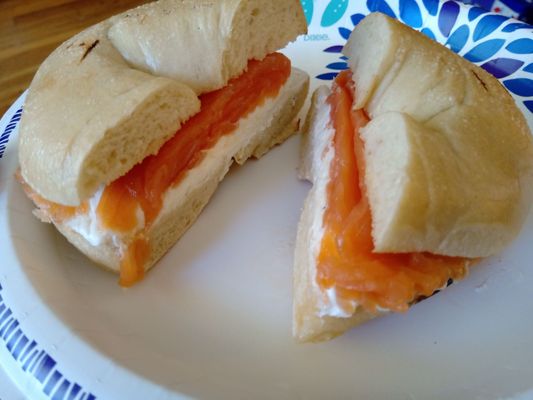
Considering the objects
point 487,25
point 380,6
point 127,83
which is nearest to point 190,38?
point 127,83

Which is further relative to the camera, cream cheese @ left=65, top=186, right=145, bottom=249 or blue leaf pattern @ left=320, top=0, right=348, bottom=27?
blue leaf pattern @ left=320, top=0, right=348, bottom=27

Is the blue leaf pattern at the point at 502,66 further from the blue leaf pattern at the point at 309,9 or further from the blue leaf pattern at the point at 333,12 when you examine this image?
the blue leaf pattern at the point at 309,9

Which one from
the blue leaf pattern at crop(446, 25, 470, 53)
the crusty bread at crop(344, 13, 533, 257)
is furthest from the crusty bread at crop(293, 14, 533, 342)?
the blue leaf pattern at crop(446, 25, 470, 53)

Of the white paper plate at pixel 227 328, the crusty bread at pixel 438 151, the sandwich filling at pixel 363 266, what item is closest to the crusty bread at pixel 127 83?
the white paper plate at pixel 227 328

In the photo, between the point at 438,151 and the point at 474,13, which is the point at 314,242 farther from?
the point at 474,13

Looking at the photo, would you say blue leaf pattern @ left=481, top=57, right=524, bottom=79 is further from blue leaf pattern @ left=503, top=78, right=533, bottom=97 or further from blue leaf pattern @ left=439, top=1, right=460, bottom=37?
blue leaf pattern @ left=439, top=1, right=460, bottom=37

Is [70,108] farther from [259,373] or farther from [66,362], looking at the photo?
[259,373]

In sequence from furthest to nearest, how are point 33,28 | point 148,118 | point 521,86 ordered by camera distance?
point 33,28 → point 521,86 → point 148,118
